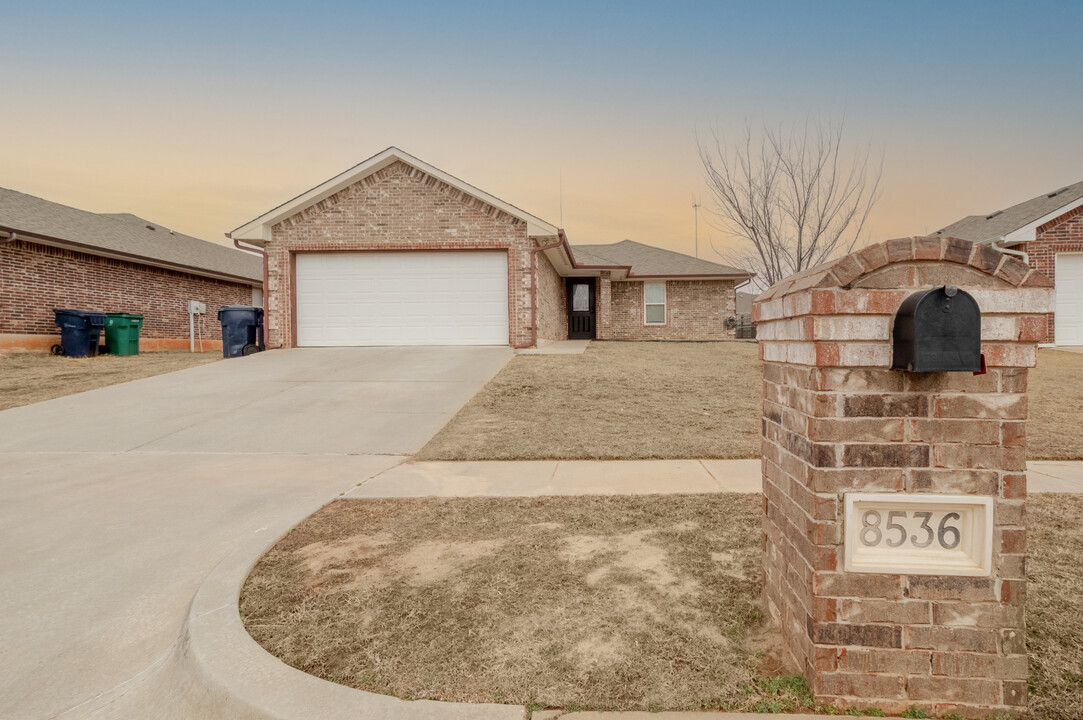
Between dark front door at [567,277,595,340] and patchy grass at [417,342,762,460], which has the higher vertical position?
dark front door at [567,277,595,340]

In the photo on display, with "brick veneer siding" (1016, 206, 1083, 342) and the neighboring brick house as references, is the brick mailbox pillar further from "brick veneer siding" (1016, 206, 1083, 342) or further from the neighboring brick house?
the neighboring brick house

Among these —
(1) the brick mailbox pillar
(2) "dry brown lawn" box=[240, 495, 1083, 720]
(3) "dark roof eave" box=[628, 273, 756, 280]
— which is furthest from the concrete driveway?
(3) "dark roof eave" box=[628, 273, 756, 280]

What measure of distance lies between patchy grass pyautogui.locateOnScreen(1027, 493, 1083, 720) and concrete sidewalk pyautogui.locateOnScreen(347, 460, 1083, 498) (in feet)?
3.78

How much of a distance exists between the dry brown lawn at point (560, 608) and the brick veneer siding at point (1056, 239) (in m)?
16.5

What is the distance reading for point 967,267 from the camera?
1803 mm

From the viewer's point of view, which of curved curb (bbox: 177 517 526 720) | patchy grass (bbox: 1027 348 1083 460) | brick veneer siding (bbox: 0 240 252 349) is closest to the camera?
curved curb (bbox: 177 517 526 720)

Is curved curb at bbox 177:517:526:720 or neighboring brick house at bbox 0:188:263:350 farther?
neighboring brick house at bbox 0:188:263:350

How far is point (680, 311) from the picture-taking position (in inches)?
870

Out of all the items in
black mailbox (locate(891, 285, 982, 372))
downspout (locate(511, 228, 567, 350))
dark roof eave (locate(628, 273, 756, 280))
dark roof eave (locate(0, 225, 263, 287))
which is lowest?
black mailbox (locate(891, 285, 982, 372))

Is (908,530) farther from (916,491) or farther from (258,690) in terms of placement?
(258,690)

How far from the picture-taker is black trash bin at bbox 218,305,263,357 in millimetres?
14039

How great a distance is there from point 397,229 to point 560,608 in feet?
43.6

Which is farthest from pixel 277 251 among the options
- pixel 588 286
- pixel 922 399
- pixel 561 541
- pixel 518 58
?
pixel 922 399

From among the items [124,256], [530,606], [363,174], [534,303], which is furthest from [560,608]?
[124,256]
